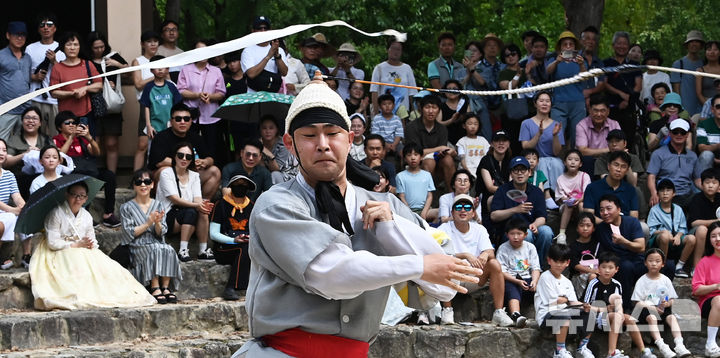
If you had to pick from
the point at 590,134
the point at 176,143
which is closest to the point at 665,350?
the point at 590,134

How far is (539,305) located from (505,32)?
11889mm

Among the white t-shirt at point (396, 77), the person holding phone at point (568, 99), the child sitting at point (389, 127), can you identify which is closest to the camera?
the child sitting at point (389, 127)

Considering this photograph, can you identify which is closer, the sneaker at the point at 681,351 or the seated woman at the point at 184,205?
the sneaker at the point at 681,351

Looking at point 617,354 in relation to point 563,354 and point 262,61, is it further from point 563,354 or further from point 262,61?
point 262,61

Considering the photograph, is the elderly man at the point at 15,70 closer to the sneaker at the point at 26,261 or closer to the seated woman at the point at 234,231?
the sneaker at the point at 26,261

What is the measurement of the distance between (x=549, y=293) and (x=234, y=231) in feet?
8.61

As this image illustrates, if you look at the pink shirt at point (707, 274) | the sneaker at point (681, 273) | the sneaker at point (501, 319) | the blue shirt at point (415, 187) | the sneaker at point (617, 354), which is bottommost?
the sneaker at point (617, 354)

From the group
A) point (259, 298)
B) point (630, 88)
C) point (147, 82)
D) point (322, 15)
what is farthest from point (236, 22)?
point (259, 298)

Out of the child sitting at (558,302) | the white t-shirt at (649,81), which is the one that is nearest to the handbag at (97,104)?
the child sitting at (558,302)

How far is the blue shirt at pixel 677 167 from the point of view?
1009cm

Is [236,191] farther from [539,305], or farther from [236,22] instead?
[236,22]

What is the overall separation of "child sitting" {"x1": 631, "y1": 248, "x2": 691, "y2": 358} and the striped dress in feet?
12.3

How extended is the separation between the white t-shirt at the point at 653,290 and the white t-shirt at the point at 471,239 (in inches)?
49.2

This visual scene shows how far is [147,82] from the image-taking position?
32.1 ft
